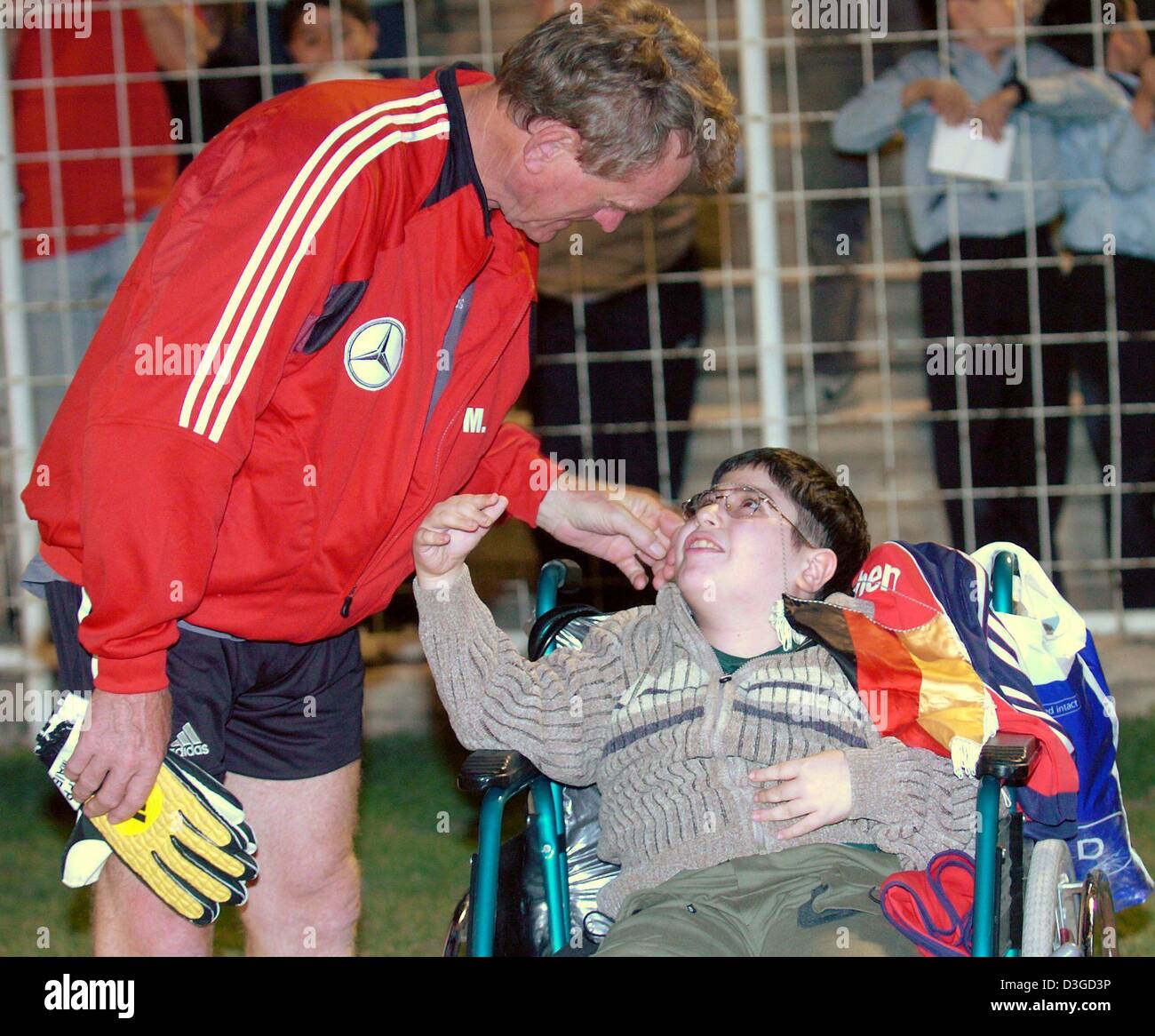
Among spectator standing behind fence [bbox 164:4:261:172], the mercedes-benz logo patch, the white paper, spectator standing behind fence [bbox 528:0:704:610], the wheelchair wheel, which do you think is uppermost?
spectator standing behind fence [bbox 164:4:261:172]

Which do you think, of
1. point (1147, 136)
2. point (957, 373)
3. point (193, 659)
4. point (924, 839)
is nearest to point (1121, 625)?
point (957, 373)

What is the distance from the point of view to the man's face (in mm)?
2234

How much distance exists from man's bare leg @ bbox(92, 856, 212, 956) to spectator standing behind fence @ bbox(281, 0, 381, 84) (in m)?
3.31

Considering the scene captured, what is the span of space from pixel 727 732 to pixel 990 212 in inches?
128

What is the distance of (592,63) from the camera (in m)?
2.15

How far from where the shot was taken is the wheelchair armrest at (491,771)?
7.46 ft

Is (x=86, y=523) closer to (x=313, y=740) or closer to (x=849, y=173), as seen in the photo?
(x=313, y=740)

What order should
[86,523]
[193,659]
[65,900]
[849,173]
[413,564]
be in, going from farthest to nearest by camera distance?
1. [849,173]
2. [65,900]
3. [413,564]
4. [193,659]
5. [86,523]

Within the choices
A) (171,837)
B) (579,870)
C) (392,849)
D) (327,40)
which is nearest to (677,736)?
(579,870)

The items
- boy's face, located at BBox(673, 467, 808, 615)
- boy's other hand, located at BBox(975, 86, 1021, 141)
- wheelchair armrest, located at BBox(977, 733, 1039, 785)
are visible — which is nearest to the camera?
wheelchair armrest, located at BBox(977, 733, 1039, 785)

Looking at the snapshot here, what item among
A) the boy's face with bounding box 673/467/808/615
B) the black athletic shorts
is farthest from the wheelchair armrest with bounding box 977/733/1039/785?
the black athletic shorts

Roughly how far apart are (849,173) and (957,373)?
0.85 metres

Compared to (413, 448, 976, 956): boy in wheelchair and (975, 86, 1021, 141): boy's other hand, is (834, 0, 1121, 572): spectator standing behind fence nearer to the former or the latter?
(975, 86, 1021, 141): boy's other hand

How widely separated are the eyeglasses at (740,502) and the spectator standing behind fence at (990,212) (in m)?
2.66
